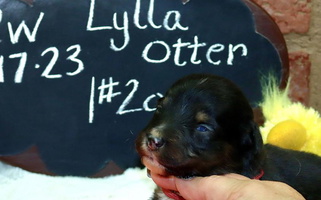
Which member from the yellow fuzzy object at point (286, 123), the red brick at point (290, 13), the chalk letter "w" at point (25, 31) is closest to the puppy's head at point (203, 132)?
the yellow fuzzy object at point (286, 123)

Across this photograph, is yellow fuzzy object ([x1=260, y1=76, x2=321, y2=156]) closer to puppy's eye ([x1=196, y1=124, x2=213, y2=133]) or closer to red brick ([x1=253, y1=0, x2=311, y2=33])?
red brick ([x1=253, y1=0, x2=311, y2=33])

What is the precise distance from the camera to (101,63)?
6.14 feet

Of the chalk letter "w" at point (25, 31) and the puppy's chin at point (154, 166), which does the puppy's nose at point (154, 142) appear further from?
the chalk letter "w" at point (25, 31)

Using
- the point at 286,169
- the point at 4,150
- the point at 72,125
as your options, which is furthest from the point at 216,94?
the point at 4,150

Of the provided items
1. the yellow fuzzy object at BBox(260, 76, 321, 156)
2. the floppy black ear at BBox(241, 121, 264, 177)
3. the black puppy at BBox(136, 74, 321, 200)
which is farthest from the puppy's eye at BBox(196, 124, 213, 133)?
the yellow fuzzy object at BBox(260, 76, 321, 156)

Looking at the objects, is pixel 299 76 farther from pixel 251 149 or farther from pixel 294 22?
pixel 251 149

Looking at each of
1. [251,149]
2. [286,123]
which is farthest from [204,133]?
[286,123]

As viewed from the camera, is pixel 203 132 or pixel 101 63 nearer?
pixel 203 132

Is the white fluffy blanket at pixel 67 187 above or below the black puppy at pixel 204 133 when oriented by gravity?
below

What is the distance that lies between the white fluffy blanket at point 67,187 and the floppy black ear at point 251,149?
1.65 feet

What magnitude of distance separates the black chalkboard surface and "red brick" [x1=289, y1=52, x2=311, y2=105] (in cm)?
25

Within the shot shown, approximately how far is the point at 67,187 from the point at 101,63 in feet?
1.50

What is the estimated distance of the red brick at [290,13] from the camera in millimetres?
2160

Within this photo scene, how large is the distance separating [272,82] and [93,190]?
79cm
